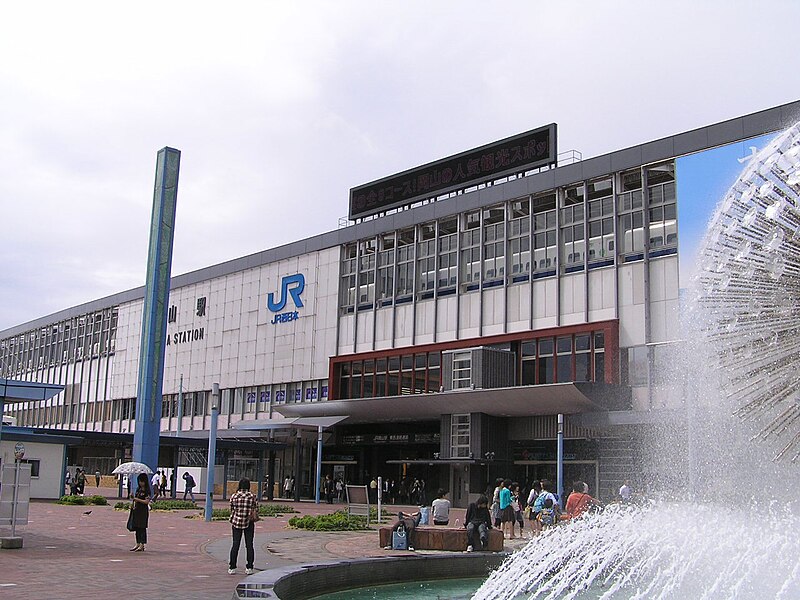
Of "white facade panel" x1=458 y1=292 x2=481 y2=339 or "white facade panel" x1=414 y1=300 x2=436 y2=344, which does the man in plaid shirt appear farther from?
"white facade panel" x1=414 y1=300 x2=436 y2=344

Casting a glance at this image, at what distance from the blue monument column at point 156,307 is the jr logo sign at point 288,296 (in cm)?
990

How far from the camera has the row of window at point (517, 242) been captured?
1470 inches

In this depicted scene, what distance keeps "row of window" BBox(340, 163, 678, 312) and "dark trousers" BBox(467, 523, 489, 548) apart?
21.5m

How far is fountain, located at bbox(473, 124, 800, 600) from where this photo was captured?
20.2 feet

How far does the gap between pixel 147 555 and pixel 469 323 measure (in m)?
28.0

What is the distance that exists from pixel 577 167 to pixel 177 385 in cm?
3464

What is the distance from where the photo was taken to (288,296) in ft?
178

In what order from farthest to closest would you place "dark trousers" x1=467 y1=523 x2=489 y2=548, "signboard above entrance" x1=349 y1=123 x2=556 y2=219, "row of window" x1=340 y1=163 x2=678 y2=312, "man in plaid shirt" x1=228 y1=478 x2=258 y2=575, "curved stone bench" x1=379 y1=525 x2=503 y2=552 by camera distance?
"signboard above entrance" x1=349 y1=123 x2=556 y2=219, "row of window" x1=340 y1=163 x2=678 y2=312, "curved stone bench" x1=379 y1=525 x2=503 y2=552, "dark trousers" x1=467 y1=523 x2=489 y2=548, "man in plaid shirt" x1=228 y1=478 x2=258 y2=575

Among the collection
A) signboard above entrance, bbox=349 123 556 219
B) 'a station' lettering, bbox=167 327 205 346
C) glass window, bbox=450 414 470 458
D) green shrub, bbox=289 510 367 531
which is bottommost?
green shrub, bbox=289 510 367 531

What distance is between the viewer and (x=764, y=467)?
7020mm

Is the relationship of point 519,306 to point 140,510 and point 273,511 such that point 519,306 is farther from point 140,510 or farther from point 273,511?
point 140,510

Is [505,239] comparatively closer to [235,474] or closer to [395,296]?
[395,296]

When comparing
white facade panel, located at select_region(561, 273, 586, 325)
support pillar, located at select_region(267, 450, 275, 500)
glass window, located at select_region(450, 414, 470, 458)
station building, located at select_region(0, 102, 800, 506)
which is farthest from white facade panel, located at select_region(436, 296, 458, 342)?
support pillar, located at select_region(267, 450, 275, 500)

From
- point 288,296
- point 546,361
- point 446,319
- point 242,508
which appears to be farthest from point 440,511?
point 288,296
